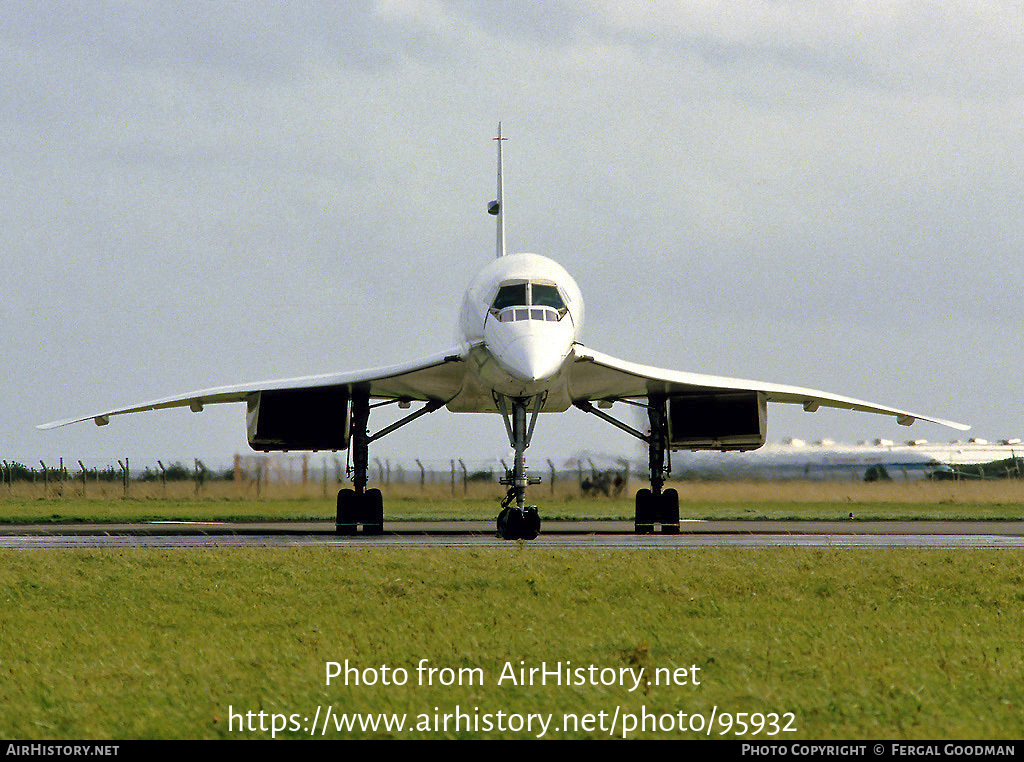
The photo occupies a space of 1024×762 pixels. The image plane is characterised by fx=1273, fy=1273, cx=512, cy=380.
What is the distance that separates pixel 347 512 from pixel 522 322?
17.9 feet

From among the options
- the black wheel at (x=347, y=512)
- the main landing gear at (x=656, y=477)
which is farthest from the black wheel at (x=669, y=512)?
the black wheel at (x=347, y=512)

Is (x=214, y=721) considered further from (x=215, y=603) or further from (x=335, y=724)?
(x=215, y=603)

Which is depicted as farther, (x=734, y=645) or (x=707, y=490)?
(x=707, y=490)

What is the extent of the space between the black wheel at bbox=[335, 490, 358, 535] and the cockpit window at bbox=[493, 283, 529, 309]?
5007mm

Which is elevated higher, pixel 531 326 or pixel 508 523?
pixel 531 326

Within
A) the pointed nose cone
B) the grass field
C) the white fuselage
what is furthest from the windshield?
the grass field

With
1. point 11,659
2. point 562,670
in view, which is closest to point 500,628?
point 562,670

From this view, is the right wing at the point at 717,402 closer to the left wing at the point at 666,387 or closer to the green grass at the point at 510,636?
the left wing at the point at 666,387

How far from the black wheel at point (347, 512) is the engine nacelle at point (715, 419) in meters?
5.01

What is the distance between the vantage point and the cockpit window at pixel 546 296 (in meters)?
15.5

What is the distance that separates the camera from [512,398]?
16.6m

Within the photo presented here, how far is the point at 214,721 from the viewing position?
16.9 ft
